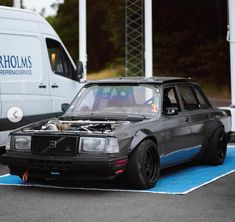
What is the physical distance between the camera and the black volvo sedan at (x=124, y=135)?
24.5 feet

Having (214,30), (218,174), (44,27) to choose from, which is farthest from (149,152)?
(214,30)

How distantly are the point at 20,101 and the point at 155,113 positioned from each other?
3103 mm

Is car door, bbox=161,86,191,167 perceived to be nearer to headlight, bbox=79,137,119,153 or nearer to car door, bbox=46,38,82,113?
headlight, bbox=79,137,119,153

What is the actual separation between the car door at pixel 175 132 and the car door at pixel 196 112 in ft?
0.51

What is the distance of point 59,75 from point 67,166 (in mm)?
4526

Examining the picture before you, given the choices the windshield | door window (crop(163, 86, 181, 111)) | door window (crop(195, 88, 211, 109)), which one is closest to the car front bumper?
the windshield

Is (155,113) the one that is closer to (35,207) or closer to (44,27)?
Answer: (35,207)

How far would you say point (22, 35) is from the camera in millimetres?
10914

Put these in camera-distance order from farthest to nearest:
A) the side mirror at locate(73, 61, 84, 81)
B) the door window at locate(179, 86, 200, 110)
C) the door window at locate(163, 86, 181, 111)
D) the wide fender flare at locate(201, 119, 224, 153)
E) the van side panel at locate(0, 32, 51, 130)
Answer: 1. the side mirror at locate(73, 61, 84, 81)
2. the van side panel at locate(0, 32, 51, 130)
3. the wide fender flare at locate(201, 119, 224, 153)
4. the door window at locate(179, 86, 200, 110)
5. the door window at locate(163, 86, 181, 111)

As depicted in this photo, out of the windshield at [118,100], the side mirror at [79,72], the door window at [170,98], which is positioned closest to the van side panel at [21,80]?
the side mirror at [79,72]

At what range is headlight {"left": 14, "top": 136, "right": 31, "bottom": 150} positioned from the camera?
25.5 ft

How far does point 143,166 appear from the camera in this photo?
7.77 meters

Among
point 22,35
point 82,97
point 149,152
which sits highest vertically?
point 22,35

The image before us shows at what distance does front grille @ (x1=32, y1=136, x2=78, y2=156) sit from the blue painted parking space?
0.71 m
